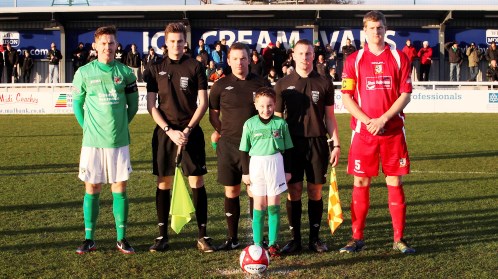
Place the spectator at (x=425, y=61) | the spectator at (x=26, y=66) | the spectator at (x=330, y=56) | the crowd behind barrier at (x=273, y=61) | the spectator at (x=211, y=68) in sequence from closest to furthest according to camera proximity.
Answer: the spectator at (x=211, y=68) < the crowd behind barrier at (x=273, y=61) < the spectator at (x=330, y=56) < the spectator at (x=425, y=61) < the spectator at (x=26, y=66)

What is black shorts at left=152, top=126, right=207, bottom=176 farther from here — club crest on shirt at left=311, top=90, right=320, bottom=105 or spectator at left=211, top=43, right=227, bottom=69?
spectator at left=211, top=43, right=227, bottom=69

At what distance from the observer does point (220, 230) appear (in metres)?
7.71

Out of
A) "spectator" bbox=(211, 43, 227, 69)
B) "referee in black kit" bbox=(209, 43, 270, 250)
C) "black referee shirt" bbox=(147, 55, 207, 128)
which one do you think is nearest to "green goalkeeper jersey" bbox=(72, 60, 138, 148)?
"black referee shirt" bbox=(147, 55, 207, 128)

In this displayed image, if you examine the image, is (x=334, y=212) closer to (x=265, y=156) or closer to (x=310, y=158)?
(x=310, y=158)

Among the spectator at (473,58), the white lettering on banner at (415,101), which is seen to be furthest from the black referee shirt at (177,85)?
the spectator at (473,58)

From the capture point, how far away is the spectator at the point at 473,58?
30812 mm

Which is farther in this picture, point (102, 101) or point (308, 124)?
point (308, 124)

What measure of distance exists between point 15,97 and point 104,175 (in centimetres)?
2003

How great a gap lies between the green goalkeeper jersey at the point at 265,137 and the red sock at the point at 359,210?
87 centimetres

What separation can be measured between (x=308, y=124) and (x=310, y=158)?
0.32 metres

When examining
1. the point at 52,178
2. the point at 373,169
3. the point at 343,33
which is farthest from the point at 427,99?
the point at 373,169

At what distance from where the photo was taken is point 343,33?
32844 millimetres

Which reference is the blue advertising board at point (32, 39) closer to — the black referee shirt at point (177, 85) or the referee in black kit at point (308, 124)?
the black referee shirt at point (177, 85)

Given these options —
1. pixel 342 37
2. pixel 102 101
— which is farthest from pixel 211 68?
pixel 102 101
